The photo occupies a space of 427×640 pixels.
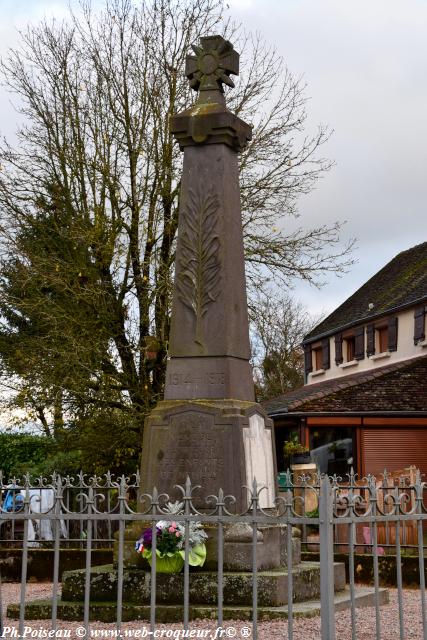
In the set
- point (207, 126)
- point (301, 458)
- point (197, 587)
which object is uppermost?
point (207, 126)

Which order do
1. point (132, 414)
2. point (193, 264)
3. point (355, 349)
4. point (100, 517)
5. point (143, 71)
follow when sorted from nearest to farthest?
point (100, 517) → point (193, 264) → point (132, 414) → point (143, 71) → point (355, 349)

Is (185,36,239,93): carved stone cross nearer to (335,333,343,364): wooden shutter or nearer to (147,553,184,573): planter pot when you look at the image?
(147,553,184,573): planter pot

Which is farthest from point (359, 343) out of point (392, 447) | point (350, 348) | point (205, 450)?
point (205, 450)

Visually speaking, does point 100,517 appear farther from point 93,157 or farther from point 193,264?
point 93,157

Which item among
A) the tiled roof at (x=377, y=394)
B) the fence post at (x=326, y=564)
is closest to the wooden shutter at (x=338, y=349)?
the tiled roof at (x=377, y=394)

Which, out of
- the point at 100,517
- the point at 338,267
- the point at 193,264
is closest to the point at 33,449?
the point at 338,267

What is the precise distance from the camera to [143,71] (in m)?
20.4

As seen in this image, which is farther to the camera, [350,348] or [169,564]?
[350,348]

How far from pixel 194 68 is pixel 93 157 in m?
9.49

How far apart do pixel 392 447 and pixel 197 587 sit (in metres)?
19.7

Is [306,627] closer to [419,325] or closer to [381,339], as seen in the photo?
[419,325]

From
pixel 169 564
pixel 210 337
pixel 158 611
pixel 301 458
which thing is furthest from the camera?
pixel 301 458

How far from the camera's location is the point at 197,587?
9.19m

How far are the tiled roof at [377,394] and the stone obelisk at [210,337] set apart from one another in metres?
17.2
